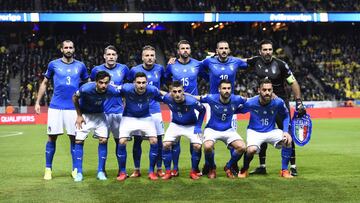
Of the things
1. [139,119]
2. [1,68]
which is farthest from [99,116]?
[1,68]

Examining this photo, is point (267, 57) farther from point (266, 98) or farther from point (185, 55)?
point (185, 55)

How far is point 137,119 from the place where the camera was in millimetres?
9773

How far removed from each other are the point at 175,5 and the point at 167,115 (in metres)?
13.5

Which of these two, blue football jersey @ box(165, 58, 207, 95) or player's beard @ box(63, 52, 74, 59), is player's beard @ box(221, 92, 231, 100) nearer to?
blue football jersey @ box(165, 58, 207, 95)

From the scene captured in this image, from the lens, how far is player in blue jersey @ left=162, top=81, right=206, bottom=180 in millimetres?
9609

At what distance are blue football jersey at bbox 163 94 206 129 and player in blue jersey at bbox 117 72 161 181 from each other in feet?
0.96

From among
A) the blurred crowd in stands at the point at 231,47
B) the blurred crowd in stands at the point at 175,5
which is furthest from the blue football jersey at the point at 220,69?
the blurred crowd in stands at the point at 175,5

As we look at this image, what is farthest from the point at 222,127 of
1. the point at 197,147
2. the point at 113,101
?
the point at 113,101

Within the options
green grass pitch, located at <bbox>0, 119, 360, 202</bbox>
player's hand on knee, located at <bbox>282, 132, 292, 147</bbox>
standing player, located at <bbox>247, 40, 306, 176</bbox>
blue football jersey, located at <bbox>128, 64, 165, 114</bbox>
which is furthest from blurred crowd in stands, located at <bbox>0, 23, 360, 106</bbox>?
player's hand on knee, located at <bbox>282, 132, 292, 147</bbox>

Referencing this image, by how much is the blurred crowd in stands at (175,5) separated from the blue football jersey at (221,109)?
2782 centimetres

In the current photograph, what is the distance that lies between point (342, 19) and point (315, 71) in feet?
13.7

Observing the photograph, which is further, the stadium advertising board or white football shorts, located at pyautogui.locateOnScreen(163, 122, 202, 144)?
the stadium advertising board

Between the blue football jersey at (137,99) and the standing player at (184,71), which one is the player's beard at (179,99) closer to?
the blue football jersey at (137,99)

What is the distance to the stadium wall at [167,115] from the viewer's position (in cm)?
2923
